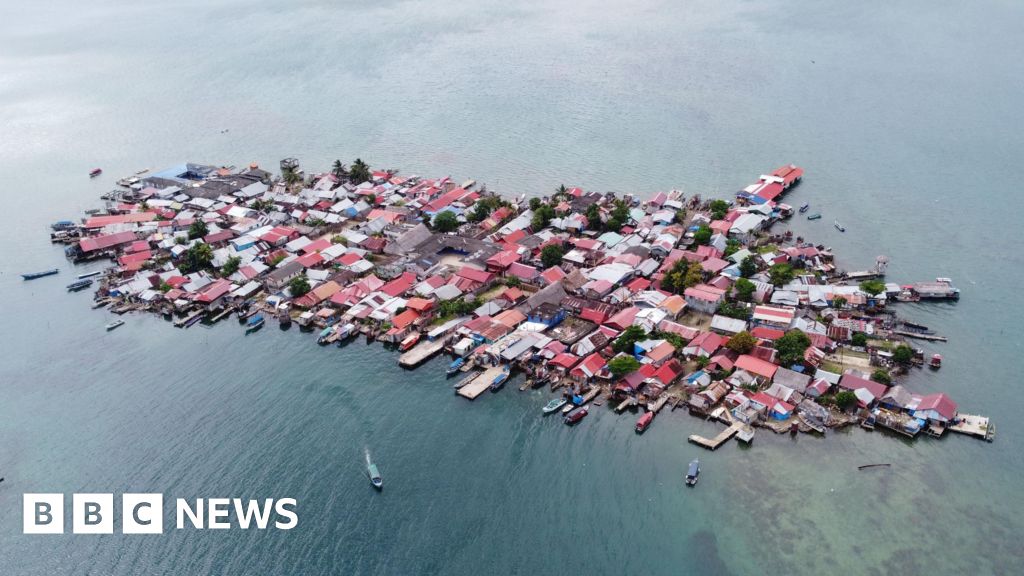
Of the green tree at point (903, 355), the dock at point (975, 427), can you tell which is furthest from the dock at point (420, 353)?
the dock at point (975, 427)

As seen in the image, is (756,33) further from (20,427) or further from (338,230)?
(20,427)

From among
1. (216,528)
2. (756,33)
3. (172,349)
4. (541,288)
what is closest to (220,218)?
(172,349)

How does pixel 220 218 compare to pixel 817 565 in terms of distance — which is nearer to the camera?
pixel 817 565

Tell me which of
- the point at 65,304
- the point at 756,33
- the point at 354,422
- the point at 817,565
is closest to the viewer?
the point at 817,565

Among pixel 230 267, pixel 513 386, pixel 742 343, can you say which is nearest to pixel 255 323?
pixel 230 267

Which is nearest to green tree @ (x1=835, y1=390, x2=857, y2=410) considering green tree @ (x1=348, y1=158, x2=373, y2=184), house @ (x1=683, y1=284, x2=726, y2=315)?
house @ (x1=683, y1=284, x2=726, y2=315)

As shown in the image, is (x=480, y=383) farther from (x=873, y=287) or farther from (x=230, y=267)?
(x=873, y=287)

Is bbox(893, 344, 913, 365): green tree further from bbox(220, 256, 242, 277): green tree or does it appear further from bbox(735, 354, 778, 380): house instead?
bbox(220, 256, 242, 277): green tree
